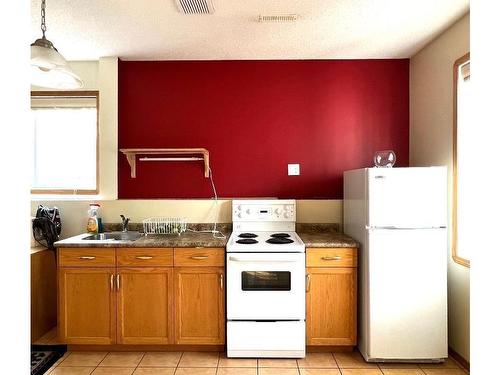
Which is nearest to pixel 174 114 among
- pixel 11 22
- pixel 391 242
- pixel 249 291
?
pixel 249 291

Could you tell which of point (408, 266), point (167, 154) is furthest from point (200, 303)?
point (408, 266)

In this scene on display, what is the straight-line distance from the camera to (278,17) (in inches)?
98.0

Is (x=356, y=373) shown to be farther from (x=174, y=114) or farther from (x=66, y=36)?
(x=66, y=36)

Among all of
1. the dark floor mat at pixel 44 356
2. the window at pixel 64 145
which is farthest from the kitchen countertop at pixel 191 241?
the dark floor mat at pixel 44 356

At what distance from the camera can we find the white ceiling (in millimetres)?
2342

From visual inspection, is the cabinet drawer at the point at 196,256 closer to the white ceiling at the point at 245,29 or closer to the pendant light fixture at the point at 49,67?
the pendant light fixture at the point at 49,67

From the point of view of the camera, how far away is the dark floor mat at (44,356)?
243cm

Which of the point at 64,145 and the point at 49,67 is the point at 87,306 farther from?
the point at 49,67

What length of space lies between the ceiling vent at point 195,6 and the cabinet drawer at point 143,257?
171cm

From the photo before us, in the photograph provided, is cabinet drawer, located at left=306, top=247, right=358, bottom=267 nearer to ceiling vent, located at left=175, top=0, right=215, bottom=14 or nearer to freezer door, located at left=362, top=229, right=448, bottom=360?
freezer door, located at left=362, top=229, right=448, bottom=360

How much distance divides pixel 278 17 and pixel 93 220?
2305mm

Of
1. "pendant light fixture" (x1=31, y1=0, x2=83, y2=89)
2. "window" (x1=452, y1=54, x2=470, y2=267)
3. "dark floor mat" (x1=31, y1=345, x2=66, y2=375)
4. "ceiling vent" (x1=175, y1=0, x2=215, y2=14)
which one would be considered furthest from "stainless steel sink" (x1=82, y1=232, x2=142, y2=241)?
"window" (x1=452, y1=54, x2=470, y2=267)

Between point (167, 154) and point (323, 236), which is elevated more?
point (167, 154)

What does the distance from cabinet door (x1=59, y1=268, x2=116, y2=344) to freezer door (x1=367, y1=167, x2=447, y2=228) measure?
6.77 ft
